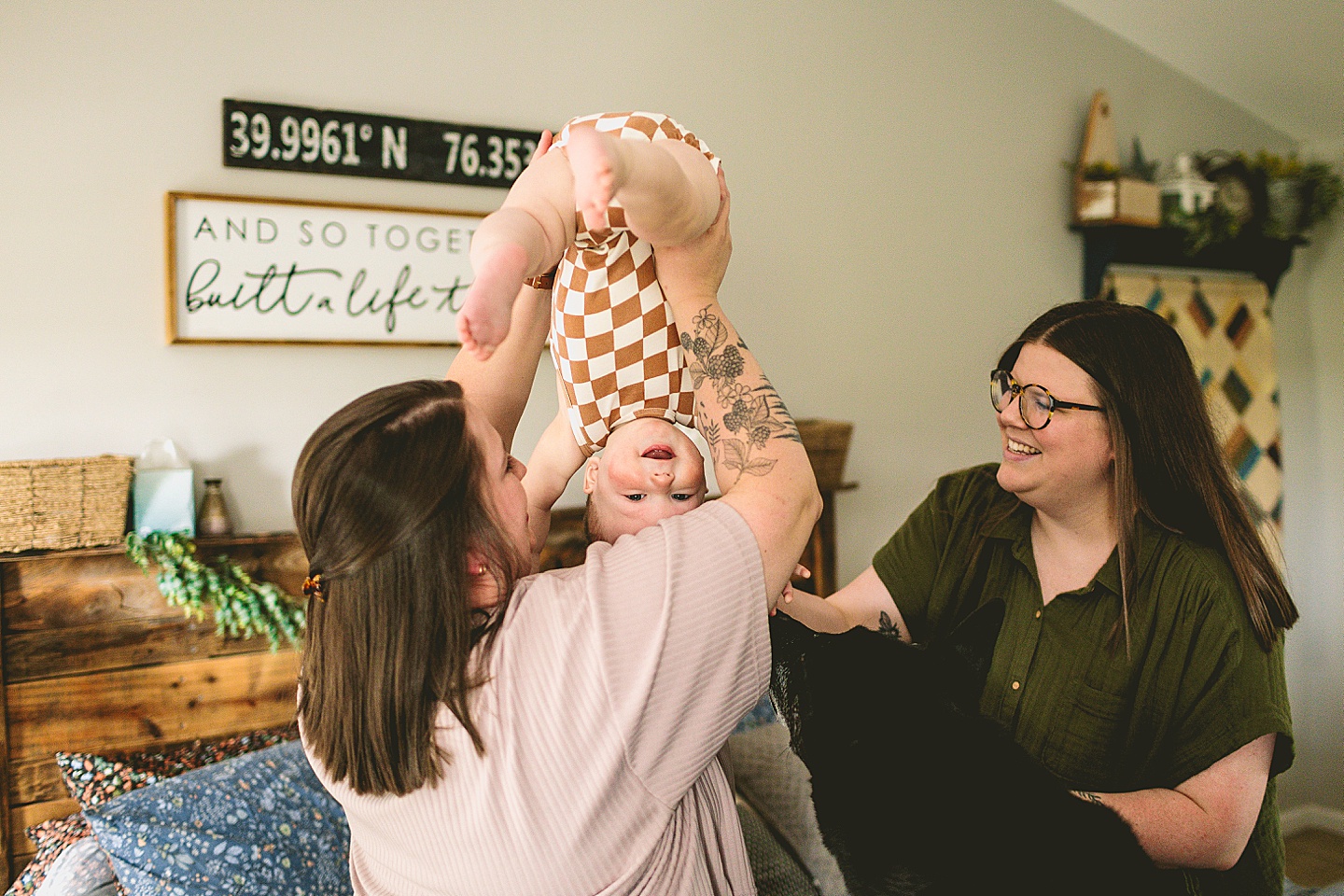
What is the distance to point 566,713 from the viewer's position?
0.93 metres

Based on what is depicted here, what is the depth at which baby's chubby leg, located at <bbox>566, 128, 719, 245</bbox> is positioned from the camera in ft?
2.85

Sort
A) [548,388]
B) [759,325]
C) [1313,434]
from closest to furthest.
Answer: [548,388] → [759,325] → [1313,434]

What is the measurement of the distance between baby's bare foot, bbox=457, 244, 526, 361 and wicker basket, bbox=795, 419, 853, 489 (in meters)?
1.84

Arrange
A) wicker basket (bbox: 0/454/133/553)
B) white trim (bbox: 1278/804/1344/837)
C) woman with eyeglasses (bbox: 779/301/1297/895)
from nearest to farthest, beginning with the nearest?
woman with eyeglasses (bbox: 779/301/1297/895) → wicker basket (bbox: 0/454/133/553) → white trim (bbox: 1278/804/1344/837)

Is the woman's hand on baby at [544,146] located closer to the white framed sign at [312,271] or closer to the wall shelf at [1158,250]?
the white framed sign at [312,271]

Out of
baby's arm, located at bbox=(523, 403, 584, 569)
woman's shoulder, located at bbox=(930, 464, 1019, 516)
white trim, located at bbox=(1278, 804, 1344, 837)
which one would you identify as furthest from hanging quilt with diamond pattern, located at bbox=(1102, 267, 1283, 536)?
baby's arm, located at bbox=(523, 403, 584, 569)

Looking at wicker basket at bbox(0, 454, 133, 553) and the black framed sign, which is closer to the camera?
wicker basket at bbox(0, 454, 133, 553)

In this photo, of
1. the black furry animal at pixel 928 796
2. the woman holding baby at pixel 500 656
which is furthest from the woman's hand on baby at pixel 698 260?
the black furry animal at pixel 928 796

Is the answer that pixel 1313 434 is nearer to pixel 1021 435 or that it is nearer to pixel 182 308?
pixel 1021 435

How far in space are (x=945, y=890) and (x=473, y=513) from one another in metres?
0.68

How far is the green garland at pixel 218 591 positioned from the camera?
82.5 inches

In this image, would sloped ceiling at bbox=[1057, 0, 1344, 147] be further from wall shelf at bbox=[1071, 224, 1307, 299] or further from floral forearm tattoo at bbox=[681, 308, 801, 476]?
floral forearm tattoo at bbox=[681, 308, 801, 476]

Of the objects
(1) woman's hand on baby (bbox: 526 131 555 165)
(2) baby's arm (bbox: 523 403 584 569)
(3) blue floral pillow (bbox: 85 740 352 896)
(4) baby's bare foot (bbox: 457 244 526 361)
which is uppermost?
(1) woman's hand on baby (bbox: 526 131 555 165)

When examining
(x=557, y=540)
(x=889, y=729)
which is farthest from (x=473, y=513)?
(x=557, y=540)
